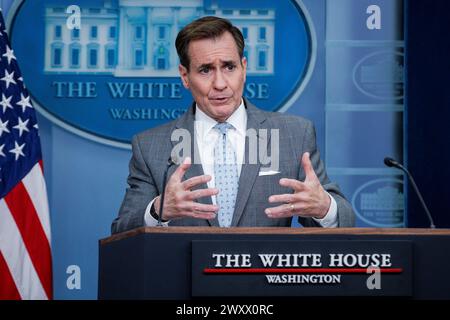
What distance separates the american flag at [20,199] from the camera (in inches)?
218

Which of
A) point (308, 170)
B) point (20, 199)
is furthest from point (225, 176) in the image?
point (20, 199)

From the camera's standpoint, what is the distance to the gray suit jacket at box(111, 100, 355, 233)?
4.32 meters

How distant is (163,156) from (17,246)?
1.40 m

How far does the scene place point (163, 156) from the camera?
453 cm

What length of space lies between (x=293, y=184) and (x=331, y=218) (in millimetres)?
362

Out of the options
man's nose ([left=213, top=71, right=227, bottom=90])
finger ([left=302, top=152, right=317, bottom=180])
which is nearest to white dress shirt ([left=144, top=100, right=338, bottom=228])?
man's nose ([left=213, top=71, right=227, bottom=90])

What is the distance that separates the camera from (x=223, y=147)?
15.0ft

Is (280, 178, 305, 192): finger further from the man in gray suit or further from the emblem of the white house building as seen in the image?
the emblem of the white house building

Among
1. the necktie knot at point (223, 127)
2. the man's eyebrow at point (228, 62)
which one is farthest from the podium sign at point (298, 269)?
the man's eyebrow at point (228, 62)

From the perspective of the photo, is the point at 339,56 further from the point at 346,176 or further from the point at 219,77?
the point at 219,77

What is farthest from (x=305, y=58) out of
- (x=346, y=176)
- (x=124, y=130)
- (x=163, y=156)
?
(x=163, y=156)

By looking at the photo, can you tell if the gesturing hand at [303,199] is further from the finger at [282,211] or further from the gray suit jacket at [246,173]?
the gray suit jacket at [246,173]

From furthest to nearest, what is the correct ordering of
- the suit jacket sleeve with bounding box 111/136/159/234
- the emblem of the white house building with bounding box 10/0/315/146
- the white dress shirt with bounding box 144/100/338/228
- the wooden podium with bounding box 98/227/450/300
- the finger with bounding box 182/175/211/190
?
the emblem of the white house building with bounding box 10/0/315/146, the white dress shirt with bounding box 144/100/338/228, the suit jacket sleeve with bounding box 111/136/159/234, the finger with bounding box 182/175/211/190, the wooden podium with bounding box 98/227/450/300
